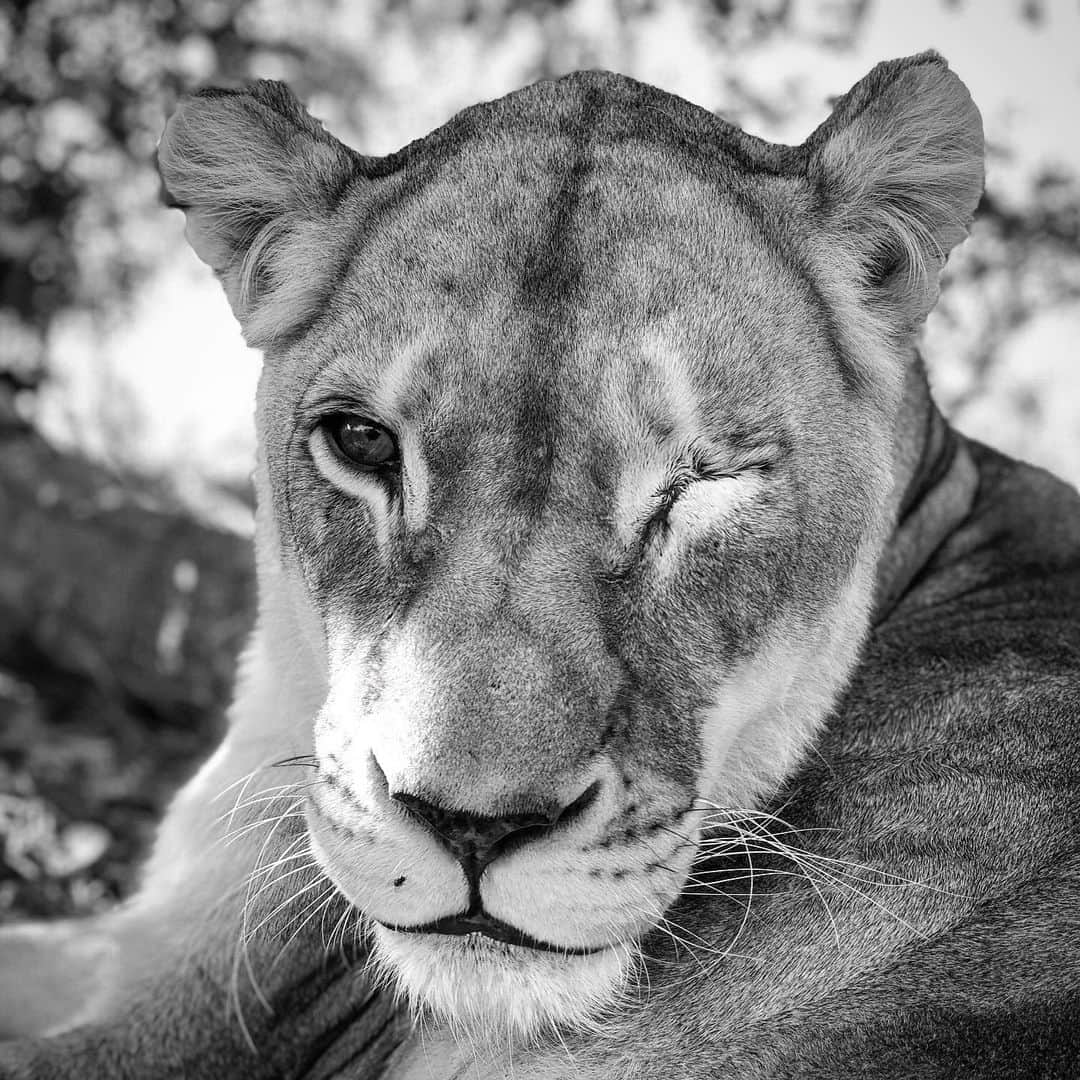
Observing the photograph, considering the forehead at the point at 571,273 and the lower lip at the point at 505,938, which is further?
the forehead at the point at 571,273

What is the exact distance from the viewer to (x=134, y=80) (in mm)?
9664

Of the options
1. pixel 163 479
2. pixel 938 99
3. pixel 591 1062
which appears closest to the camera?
pixel 591 1062

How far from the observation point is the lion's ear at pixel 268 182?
3354 mm

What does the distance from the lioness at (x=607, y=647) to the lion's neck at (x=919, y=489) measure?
3 centimetres

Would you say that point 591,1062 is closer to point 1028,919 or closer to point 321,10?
point 1028,919

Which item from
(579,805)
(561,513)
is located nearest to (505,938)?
(579,805)

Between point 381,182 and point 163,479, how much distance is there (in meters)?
6.33

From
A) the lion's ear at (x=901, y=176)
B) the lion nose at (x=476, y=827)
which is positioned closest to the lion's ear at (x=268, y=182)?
the lion's ear at (x=901, y=176)

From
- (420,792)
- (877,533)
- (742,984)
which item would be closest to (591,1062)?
(742,984)

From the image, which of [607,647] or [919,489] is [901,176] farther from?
[607,647]

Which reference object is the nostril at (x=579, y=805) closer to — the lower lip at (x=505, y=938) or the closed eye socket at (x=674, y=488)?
the lower lip at (x=505, y=938)

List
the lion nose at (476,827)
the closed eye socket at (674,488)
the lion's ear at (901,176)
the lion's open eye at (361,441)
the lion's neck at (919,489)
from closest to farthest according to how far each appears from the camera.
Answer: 1. the lion nose at (476,827)
2. the closed eye socket at (674,488)
3. the lion's open eye at (361,441)
4. the lion's ear at (901,176)
5. the lion's neck at (919,489)

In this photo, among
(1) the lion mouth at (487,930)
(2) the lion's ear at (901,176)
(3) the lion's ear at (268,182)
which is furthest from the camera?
(3) the lion's ear at (268,182)

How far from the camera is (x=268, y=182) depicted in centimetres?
340
